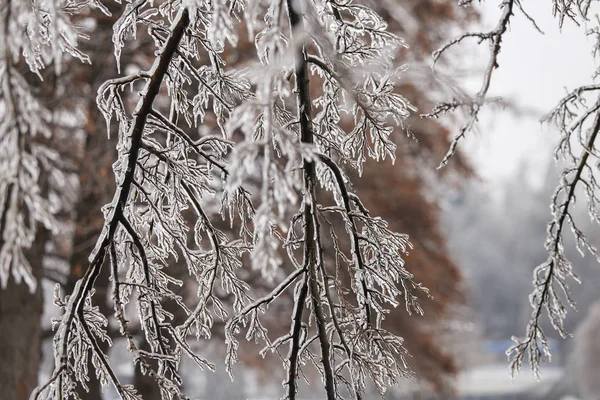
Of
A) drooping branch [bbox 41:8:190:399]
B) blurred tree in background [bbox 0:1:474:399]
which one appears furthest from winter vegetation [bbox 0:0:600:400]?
blurred tree in background [bbox 0:1:474:399]

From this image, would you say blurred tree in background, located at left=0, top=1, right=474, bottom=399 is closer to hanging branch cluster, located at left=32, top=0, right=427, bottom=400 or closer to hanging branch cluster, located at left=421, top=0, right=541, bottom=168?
hanging branch cluster, located at left=421, top=0, right=541, bottom=168

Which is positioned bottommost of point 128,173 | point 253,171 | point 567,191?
point 253,171

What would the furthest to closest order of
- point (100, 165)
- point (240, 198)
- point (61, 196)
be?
point (61, 196), point (100, 165), point (240, 198)

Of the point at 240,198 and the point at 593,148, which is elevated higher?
the point at 593,148

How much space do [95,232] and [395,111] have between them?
15.7 feet

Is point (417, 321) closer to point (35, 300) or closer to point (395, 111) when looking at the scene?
point (35, 300)

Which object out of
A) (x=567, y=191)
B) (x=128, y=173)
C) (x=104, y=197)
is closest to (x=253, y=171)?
(x=128, y=173)

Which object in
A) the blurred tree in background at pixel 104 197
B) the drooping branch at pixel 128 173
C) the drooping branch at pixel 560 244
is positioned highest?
the blurred tree in background at pixel 104 197

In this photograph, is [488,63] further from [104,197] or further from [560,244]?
[104,197]

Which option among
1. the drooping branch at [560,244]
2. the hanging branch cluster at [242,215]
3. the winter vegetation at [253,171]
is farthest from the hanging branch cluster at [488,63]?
the drooping branch at [560,244]

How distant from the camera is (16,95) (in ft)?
3.61

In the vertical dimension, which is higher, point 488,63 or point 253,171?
point 488,63

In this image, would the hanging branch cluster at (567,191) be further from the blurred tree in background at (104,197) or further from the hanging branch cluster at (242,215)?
the blurred tree in background at (104,197)

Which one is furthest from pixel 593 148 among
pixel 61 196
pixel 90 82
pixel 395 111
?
pixel 61 196
